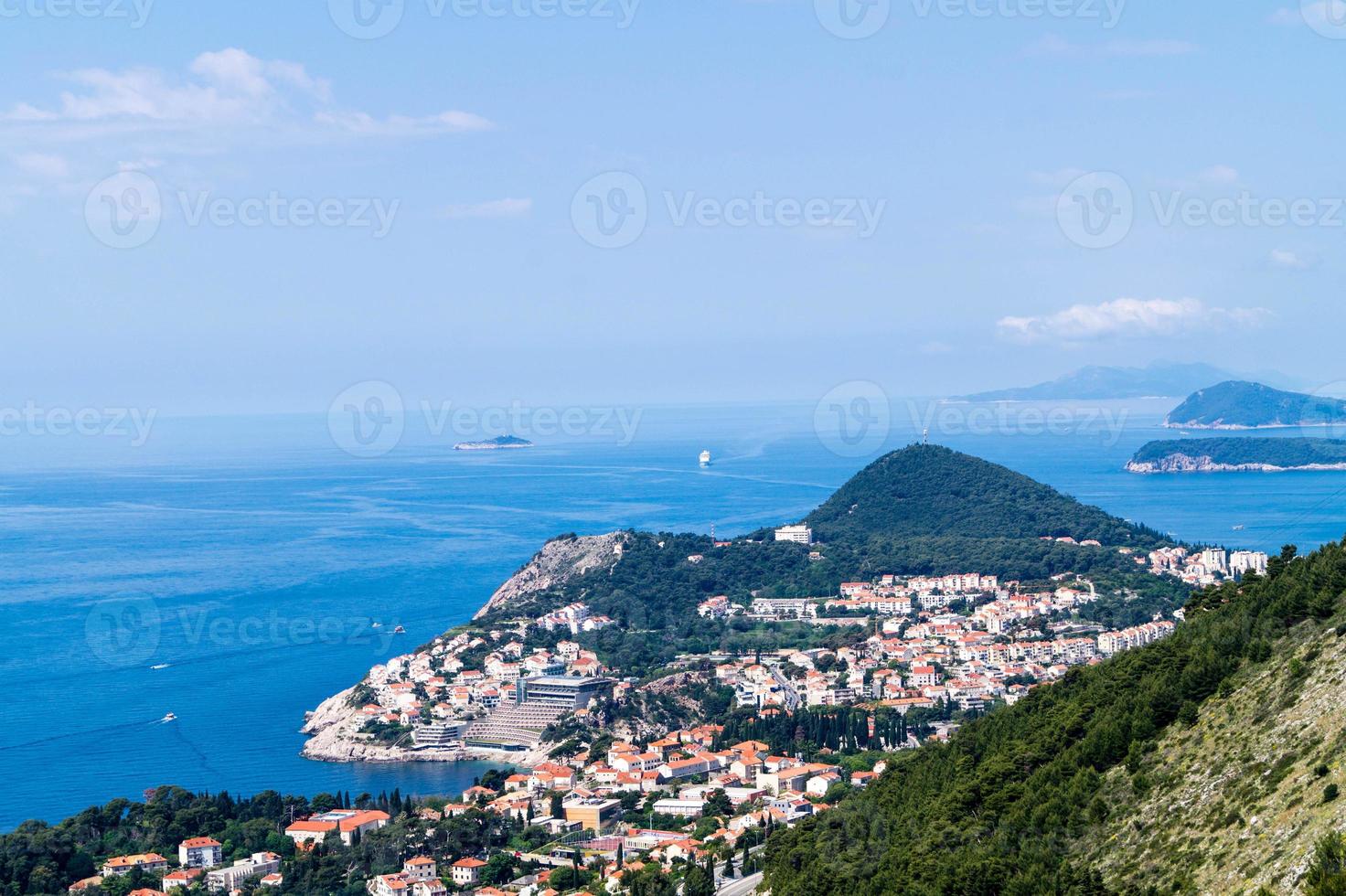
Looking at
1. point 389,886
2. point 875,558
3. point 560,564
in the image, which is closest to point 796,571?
point 875,558

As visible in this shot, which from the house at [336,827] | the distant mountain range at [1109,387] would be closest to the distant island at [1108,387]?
the distant mountain range at [1109,387]

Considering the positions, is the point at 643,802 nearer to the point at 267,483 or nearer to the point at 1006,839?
the point at 1006,839

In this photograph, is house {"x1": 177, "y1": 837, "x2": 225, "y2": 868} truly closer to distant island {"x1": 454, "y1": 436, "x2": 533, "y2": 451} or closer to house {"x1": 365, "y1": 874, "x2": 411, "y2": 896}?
house {"x1": 365, "y1": 874, "x2": 411, "y2": 896}

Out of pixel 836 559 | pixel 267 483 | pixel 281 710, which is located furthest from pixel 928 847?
pixel 267 483

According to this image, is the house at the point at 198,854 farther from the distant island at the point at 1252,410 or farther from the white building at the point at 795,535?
the distant island at the point at 1252,410

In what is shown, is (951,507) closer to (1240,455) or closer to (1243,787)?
(1243,787)

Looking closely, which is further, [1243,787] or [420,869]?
[420,869]
